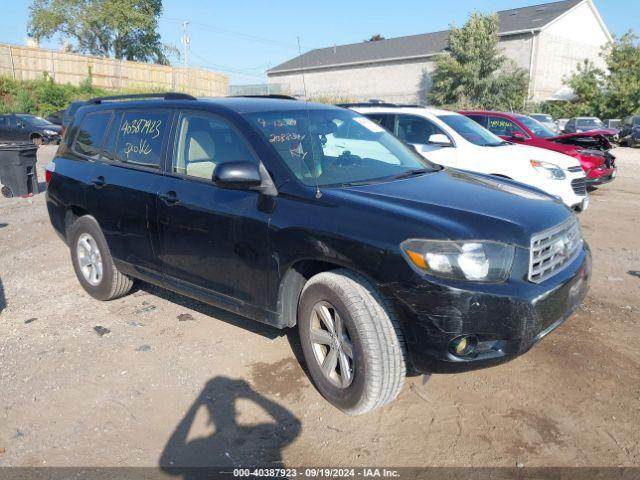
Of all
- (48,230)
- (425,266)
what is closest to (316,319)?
(425,266)

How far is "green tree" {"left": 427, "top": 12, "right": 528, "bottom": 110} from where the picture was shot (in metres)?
31.5

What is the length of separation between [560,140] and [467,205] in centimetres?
944

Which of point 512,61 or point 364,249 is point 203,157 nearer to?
point 364,249

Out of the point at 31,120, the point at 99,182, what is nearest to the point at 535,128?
the point at 99,182

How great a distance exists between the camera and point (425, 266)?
283 centimetres

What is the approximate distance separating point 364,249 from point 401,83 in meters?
40.0

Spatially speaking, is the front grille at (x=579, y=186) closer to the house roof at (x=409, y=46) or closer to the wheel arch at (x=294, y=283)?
the wheel arch at (x=294, y=283)

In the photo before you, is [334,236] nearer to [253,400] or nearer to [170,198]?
[253,400]

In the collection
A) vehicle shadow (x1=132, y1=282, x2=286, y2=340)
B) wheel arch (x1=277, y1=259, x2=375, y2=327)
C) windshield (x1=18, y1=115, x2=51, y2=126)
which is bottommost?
vehicle shadow (x1=132, y1=282, x2=286, y2=340)

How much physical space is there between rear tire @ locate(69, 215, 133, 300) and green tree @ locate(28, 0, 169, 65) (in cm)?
5021

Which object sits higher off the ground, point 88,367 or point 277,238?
point 277,238

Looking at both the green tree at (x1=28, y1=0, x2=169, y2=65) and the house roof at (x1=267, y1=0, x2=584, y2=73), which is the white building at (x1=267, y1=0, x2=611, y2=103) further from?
the green tree at (x1=28, y1=0, x2=169, y2=65)

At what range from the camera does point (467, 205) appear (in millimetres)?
3227

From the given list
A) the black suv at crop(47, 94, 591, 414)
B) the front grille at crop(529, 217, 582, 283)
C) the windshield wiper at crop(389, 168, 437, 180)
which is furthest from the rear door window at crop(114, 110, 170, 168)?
the front grille at crop(529, 217, 582, 283)
